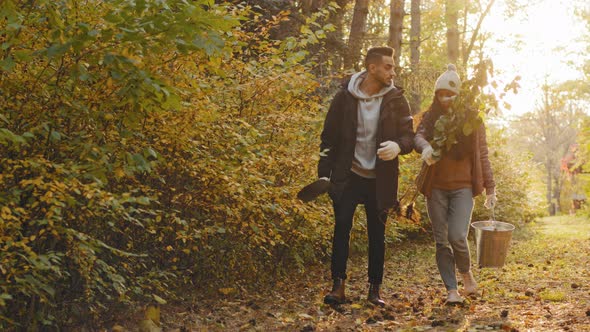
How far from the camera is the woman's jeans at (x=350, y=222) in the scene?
237 inches

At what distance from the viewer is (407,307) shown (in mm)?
6230

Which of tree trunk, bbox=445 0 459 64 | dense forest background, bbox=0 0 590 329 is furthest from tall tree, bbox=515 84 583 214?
dense forest background, bbox=0 0 590 329

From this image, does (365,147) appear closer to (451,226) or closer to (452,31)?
→ (451,226)

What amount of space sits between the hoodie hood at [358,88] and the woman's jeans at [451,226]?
0.93m

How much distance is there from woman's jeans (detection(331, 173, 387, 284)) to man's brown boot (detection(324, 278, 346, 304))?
0.16ft

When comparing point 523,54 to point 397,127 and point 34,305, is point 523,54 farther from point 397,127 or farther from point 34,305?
point 34,305

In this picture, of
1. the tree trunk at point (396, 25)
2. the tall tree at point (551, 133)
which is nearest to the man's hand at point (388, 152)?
the tree trunk at point (396, 25)

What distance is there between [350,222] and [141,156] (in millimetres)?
2471

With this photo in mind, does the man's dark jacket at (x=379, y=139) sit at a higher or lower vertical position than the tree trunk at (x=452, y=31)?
lower

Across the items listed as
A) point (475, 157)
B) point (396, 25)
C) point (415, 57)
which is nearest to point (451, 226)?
point (475, 157)

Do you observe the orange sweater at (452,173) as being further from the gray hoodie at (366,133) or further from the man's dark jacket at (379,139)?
the gray hoodie at (366,133)

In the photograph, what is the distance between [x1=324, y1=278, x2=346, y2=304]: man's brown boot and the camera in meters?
6.09

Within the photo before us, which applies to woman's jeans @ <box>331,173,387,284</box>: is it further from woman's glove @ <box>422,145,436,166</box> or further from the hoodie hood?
the hoodie hood

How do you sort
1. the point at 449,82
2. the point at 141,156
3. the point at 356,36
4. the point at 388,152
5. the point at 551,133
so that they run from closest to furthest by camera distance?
the point at 141,156, the point at 388,152, the point at 449,82, the point at 356,36, the point at 551,133
